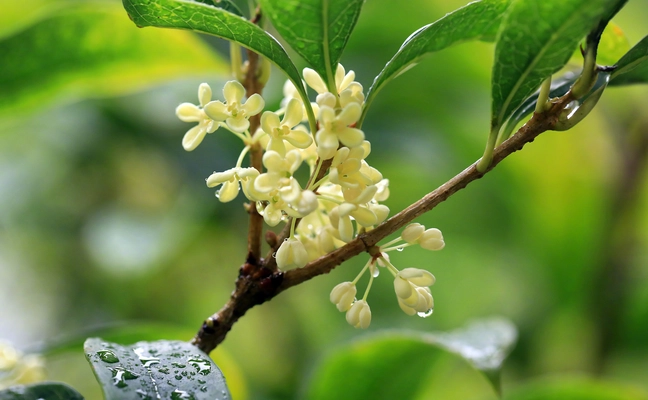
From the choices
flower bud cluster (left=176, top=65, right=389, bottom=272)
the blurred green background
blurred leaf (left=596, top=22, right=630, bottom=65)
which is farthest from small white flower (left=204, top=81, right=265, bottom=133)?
the blurred green background

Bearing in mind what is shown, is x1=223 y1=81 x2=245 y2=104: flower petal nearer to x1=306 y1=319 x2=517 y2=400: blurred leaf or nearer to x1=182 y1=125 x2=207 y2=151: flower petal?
x1=182 y1=125 x2=207 y2=151: flower petal

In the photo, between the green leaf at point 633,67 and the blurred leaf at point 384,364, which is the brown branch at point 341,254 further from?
the blurred leaf at point 384,364

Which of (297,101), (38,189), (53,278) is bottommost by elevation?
(297,101)

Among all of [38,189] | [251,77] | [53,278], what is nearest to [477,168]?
[251,77]

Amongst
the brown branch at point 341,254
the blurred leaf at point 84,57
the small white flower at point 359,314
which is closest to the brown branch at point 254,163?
the brown branch at point 341,254

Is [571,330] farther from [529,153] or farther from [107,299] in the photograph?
[107,299]
